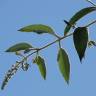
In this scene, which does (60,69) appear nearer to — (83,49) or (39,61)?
(39,61)

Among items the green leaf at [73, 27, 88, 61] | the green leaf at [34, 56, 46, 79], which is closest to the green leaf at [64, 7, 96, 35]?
the green leaf at [73, 27, 88, 61]

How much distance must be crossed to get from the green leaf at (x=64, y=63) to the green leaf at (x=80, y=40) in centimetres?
18

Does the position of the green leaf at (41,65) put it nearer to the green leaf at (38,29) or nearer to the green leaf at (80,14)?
the green leaf at (38,29)

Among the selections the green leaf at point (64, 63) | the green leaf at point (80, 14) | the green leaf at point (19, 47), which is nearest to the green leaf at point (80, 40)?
the green leaf at point (80, 14)

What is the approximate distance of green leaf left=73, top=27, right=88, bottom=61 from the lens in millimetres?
935

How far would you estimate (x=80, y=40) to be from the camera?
0.96 meters

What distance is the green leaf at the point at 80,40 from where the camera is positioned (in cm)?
94

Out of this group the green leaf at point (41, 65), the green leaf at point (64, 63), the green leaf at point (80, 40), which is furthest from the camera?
the green leaf at point (41, 65)

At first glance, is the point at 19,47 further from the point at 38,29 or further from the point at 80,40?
the point at 80,40

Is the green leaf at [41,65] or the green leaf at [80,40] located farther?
the green leaf at [41,65]

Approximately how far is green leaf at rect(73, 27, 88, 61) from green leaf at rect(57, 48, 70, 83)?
176 millimetres

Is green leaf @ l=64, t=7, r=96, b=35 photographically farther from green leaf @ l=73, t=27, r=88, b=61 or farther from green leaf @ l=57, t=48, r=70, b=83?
green leaf @ l=57, t=48, r=70, b=83

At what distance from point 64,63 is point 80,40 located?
0.77 ft

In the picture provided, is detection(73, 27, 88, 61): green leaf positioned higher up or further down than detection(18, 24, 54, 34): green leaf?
further down
